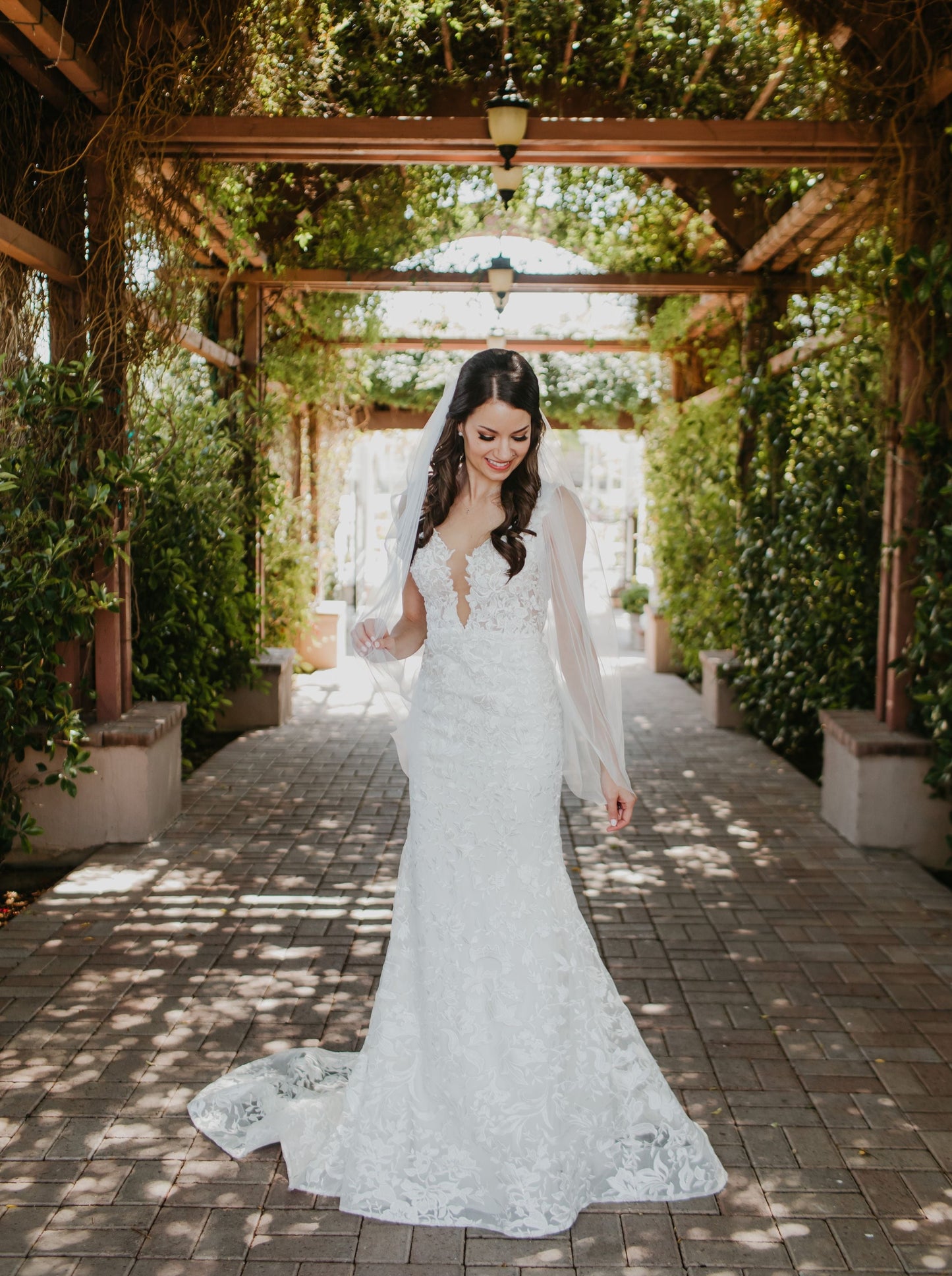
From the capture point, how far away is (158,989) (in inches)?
155

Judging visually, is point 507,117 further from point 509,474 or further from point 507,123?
point 509,474

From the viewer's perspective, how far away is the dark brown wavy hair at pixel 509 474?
2.82 meters

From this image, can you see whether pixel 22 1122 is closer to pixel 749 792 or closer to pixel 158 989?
pixel 158 989

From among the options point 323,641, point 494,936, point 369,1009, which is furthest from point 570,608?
point 323,641

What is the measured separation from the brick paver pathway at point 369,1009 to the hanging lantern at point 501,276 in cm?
372

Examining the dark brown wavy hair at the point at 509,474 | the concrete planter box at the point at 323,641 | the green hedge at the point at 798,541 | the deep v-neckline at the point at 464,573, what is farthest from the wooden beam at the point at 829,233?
the concrete planter box at the point at 323,641

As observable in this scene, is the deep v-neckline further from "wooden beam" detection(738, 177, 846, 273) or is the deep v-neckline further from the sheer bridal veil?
"wooden beam" detection(738, 177, 846, 273)

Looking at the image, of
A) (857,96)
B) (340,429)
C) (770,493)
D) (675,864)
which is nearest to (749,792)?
(675,864)

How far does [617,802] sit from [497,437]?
0.93 m

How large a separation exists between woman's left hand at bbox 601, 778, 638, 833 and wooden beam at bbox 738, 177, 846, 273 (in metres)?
4.09

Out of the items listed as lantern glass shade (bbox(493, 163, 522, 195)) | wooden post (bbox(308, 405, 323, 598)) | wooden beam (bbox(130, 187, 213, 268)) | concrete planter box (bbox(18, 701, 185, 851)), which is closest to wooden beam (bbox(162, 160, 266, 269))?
wooden beam (bbox(130, 187, 213, 268))

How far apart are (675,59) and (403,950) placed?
5.82m

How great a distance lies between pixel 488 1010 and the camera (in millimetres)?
2809

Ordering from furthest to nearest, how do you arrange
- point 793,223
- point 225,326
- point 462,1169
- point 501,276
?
1. point 225,326
2. point 501,276
3. point 793,223
4. point 462,1169
